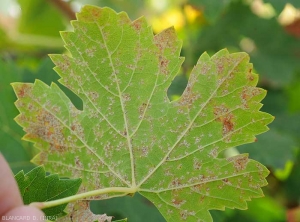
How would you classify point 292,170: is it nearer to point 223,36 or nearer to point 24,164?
point 223,36

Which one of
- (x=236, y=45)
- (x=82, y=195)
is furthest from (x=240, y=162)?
(x=236, y=45)

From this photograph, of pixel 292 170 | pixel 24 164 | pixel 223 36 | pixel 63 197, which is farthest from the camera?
pixel 223 36

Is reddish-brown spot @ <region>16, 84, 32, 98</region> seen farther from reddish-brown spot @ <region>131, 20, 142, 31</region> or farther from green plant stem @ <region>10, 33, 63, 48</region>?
green plant stem @ <region>10, 33, 63, 48</region>

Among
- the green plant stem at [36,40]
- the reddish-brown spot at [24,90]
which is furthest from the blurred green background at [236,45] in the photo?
the reddish-brown spot at [24,90]

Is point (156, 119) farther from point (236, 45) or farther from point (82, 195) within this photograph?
point (236, 45)

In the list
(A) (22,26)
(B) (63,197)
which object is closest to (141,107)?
(B) (63,197)

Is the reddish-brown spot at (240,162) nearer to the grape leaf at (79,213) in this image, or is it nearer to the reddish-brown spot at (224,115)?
the reddish-brown spot at (224,115)
